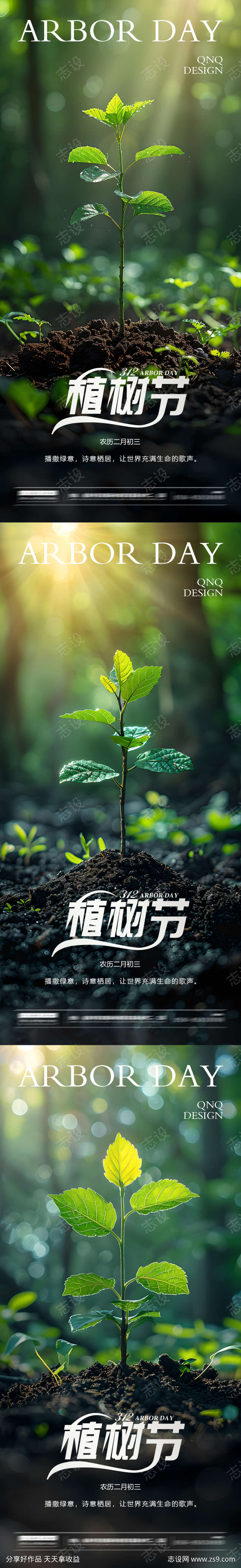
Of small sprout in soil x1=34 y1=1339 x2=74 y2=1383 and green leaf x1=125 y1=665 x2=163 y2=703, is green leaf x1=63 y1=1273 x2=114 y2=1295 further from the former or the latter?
green leaf x1=125 y1=665 x2=163 y2=703

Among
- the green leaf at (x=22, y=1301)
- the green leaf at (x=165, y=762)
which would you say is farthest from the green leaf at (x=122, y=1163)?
the green leaf at (x=165, y=762)

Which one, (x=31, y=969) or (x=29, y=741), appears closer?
(x=31, y=969)

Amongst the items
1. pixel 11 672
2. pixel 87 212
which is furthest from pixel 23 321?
pixel 11 672

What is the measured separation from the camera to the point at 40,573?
1.02 m

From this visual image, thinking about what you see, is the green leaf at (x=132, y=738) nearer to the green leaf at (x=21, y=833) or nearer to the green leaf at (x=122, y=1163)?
the green leaf at (x=21, y=833)

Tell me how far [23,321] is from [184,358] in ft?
0.71

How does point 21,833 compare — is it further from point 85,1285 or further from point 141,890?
point 85,1285

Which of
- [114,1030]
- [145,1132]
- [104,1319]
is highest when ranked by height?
[114,1030]

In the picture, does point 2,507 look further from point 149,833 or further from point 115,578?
point 149,833

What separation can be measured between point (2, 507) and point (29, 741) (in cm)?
29

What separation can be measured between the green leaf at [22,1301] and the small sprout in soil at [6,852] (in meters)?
0.56

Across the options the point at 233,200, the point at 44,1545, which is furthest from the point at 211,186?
the point at 44,1545

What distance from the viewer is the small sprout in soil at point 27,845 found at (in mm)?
999

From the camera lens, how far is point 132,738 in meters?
0.96
